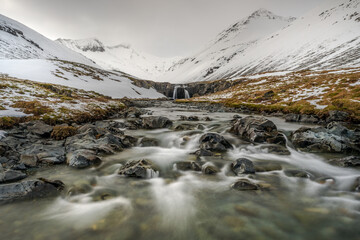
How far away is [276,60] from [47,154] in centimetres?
18496

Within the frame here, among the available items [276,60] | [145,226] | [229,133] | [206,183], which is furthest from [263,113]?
[276,60]

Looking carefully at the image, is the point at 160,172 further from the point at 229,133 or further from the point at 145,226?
the point at 229,133

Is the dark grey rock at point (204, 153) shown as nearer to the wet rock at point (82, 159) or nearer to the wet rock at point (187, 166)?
the wet rock at point (187, 166)

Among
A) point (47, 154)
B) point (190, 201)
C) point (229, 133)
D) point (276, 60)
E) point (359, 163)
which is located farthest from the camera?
point (276, 60)

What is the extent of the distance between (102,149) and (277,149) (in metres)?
9.61

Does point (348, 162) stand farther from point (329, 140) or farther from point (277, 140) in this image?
point (277, 140)

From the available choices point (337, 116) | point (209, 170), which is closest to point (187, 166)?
point (209, 170)

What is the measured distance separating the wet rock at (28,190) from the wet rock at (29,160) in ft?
7.31

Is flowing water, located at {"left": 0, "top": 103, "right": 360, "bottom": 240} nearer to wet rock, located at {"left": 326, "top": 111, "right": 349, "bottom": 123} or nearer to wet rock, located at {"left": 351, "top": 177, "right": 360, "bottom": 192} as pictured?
wet rock, located at {"left": 351, "top": 177, "right": 360, "bottom": 192}

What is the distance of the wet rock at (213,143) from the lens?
396 inches

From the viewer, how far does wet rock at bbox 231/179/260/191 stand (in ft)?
19.9

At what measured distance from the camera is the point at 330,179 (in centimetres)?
681

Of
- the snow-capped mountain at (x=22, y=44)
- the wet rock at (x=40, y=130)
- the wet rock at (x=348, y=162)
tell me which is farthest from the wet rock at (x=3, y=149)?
the snow-capped mountain at (x=22, y=44)

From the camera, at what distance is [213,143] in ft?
34.3
